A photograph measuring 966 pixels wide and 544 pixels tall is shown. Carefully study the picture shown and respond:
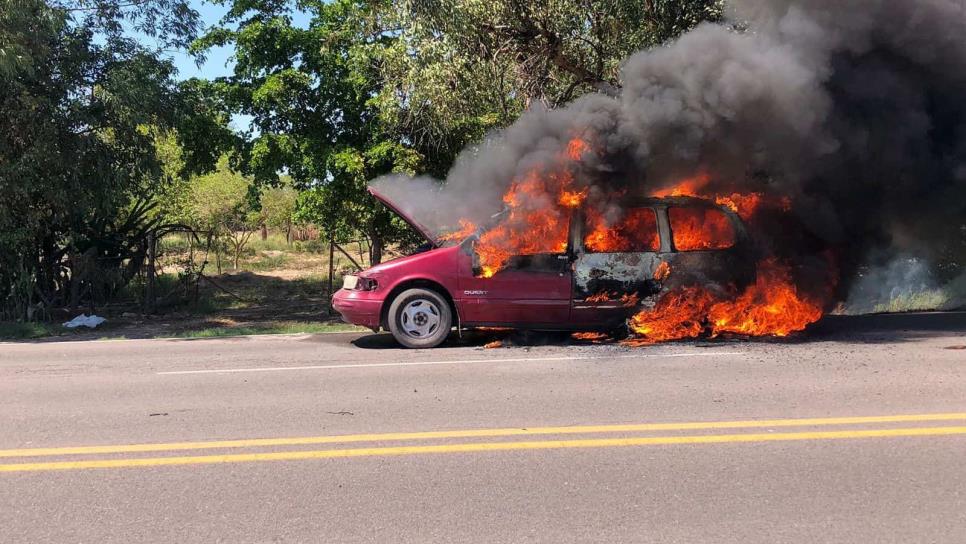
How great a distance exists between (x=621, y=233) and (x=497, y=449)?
4471 mm

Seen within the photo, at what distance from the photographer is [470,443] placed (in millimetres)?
4723

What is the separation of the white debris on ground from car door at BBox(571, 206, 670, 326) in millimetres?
8182

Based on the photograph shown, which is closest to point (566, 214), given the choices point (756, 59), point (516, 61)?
point (756, 59)

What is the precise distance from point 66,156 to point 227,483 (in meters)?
9.30

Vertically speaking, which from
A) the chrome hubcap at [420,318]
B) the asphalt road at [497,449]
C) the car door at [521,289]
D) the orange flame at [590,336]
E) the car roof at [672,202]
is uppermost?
the car roof at [672,202]

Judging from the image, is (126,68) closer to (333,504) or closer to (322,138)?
(322,138)

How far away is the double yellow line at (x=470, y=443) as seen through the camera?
176 inches

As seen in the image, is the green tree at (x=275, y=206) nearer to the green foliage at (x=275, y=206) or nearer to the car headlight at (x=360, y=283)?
the green foliage at (x=275, y=206)

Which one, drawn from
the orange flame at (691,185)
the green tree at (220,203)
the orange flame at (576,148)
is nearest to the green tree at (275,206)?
the green tree at (220,203)

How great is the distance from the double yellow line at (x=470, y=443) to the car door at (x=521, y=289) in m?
3.39

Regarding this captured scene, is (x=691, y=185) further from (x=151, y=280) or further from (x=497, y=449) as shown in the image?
(x=151, y=280)

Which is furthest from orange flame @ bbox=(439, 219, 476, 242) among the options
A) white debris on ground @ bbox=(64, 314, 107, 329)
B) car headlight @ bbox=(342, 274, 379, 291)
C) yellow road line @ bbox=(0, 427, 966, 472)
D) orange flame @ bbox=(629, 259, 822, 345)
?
white debris on ground @ bbox=(64, 314, 107, 329)

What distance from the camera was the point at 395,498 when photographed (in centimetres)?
384

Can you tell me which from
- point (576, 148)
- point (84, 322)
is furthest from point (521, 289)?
point (84, 322)
